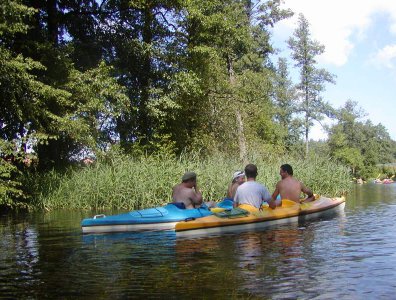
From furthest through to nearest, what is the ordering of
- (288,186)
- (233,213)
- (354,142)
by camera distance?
(354,142) → (288,186) → (233,213)

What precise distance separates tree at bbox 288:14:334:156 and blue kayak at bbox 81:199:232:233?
38234mm

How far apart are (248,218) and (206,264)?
3.59 metres

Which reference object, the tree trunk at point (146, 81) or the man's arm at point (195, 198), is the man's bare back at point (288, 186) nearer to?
the man's arm at point (195, 198)

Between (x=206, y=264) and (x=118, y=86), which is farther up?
(x=118, y=86)

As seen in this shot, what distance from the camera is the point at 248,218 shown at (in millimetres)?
10211

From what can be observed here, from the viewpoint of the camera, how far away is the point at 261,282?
561 centimetres

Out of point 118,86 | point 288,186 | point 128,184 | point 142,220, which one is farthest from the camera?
point 118,86

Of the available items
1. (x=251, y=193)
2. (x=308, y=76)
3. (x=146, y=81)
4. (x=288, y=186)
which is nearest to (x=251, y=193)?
(x=251, y=193)

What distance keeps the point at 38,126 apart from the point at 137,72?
778cm

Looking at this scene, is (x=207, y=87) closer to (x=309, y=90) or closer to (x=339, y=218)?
(x=339, y=218)

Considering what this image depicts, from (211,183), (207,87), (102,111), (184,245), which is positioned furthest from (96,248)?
(207,87)

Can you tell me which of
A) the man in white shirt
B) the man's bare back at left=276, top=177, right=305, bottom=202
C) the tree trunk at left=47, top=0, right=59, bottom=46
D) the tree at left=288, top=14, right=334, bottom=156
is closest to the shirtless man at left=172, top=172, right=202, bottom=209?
the man in white shirt

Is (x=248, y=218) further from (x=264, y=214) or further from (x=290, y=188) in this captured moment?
(x=290, y=188)

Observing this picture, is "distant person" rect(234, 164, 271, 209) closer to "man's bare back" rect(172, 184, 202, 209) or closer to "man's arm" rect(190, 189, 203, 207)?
"man's arm" rect(190, 189, 203, 207)
